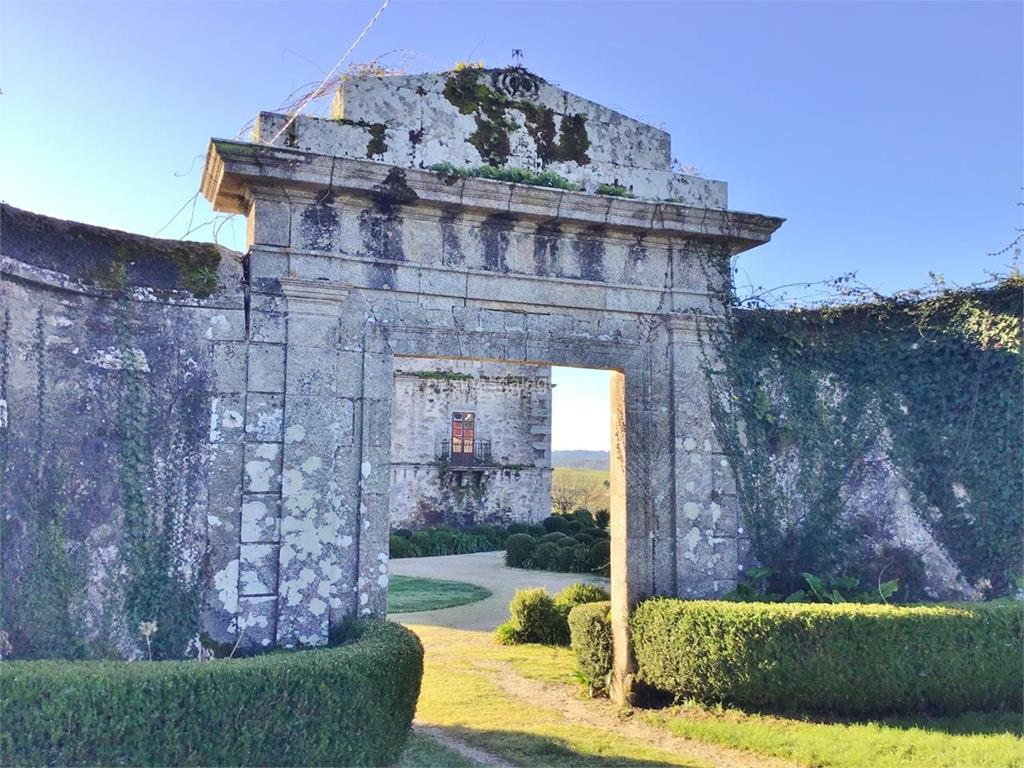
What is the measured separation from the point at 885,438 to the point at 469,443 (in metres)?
16.4

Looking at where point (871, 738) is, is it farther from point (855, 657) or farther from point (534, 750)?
point (534, 750)

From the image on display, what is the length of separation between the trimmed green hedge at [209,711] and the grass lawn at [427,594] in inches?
289

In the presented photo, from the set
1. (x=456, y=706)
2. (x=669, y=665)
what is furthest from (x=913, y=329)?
(x=456, y=706)

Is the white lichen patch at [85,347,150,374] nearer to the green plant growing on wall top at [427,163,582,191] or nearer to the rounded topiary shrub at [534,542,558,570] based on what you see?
the green plant growing on wall top at [427,163,582,191]

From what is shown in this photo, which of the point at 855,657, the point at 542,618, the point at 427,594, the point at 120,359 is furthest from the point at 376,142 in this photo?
the point at 427,594

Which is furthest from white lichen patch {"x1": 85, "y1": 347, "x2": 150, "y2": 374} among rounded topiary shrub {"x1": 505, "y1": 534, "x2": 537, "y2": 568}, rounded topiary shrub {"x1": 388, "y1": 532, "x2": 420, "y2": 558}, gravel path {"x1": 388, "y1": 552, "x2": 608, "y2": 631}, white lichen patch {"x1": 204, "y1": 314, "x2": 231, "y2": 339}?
rounded topiary shrub {"x1": 388, "y1": 532, "x2": 420, "y2": 558}

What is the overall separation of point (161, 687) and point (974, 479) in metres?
5.94

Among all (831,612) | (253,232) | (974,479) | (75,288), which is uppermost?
(253,232)

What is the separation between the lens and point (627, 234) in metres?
6.55

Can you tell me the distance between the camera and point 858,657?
18.4 ft

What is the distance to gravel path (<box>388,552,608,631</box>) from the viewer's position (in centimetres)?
1106

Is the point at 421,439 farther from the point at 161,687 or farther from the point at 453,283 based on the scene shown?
the point at 161,687

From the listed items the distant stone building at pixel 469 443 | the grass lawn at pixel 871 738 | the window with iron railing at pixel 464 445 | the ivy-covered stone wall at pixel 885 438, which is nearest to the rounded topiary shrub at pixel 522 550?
the distant stone building at pixel 469 443

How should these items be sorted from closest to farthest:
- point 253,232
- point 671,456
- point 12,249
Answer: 1. point 12,249
2. point 253,232
3. point 671,456
